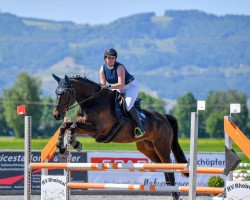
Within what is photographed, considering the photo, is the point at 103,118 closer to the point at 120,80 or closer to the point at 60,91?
the point at 120,80

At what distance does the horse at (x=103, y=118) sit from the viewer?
9133mm

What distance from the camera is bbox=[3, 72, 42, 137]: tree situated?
268 ft

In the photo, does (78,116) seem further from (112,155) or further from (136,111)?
(112,155)

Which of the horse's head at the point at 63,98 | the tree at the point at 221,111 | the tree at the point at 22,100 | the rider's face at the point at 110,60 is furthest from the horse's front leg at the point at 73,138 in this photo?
the tree at the point at 221,111

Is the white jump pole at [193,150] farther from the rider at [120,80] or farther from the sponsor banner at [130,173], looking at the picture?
the sponsor banner at [130,173]

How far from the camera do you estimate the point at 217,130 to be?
3216 inches

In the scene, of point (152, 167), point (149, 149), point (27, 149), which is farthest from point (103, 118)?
point (152, 167)

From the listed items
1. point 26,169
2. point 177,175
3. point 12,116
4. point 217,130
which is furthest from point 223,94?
point 26,169

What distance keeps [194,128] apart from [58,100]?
1878 mm

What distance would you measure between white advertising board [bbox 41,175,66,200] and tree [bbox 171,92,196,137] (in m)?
79.8

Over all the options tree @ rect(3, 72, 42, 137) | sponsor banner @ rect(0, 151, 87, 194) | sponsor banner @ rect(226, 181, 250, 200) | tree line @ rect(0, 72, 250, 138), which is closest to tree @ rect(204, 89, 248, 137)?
tree line @ rect(0, 72, 250, 138)

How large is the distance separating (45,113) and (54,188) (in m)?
82.8

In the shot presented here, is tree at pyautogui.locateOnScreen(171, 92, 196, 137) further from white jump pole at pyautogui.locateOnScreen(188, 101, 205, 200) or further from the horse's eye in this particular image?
white jump pole at pyautogui.locateOnScreen(188, 101, 205, 200)

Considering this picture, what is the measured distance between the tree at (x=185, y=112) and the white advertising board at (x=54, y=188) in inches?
3141
